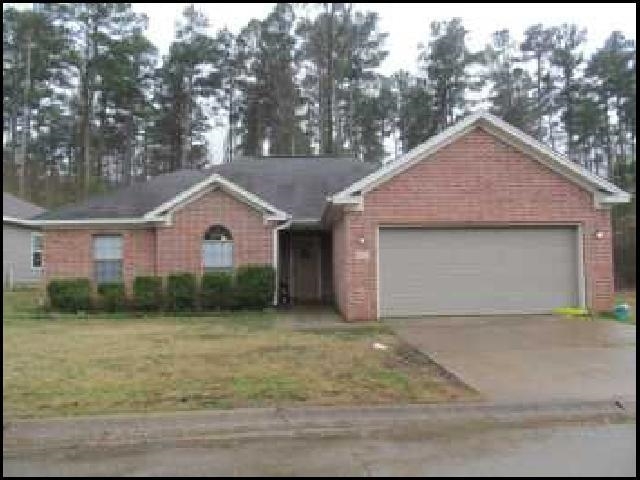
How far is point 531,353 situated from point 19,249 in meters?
26.6

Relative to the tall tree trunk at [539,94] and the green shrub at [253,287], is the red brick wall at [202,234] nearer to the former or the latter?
the green shrub at [253,287]

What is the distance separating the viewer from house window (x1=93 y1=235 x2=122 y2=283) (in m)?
22.5

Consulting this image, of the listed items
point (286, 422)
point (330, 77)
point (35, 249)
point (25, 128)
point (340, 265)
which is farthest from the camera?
point (330, 77)

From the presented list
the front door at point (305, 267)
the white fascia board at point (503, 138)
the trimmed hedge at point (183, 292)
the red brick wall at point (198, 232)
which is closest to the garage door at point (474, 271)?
the white fascia board at point (503, 138)

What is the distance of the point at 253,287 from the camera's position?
68.5ft

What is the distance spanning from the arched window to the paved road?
587 inches

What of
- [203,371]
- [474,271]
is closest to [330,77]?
[474,271]

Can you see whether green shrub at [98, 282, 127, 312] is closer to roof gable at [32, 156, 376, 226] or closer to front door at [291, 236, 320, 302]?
roof gable at [32, 156, 376, 226]

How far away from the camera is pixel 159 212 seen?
21.5 meters

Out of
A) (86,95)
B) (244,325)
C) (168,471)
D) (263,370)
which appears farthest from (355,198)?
(86,95)

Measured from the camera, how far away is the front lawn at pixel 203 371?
28.5 feet

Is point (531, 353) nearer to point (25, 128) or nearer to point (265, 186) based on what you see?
point (265, 186)

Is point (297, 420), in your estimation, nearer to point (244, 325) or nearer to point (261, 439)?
point (261, 439)

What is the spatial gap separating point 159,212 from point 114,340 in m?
7.62
